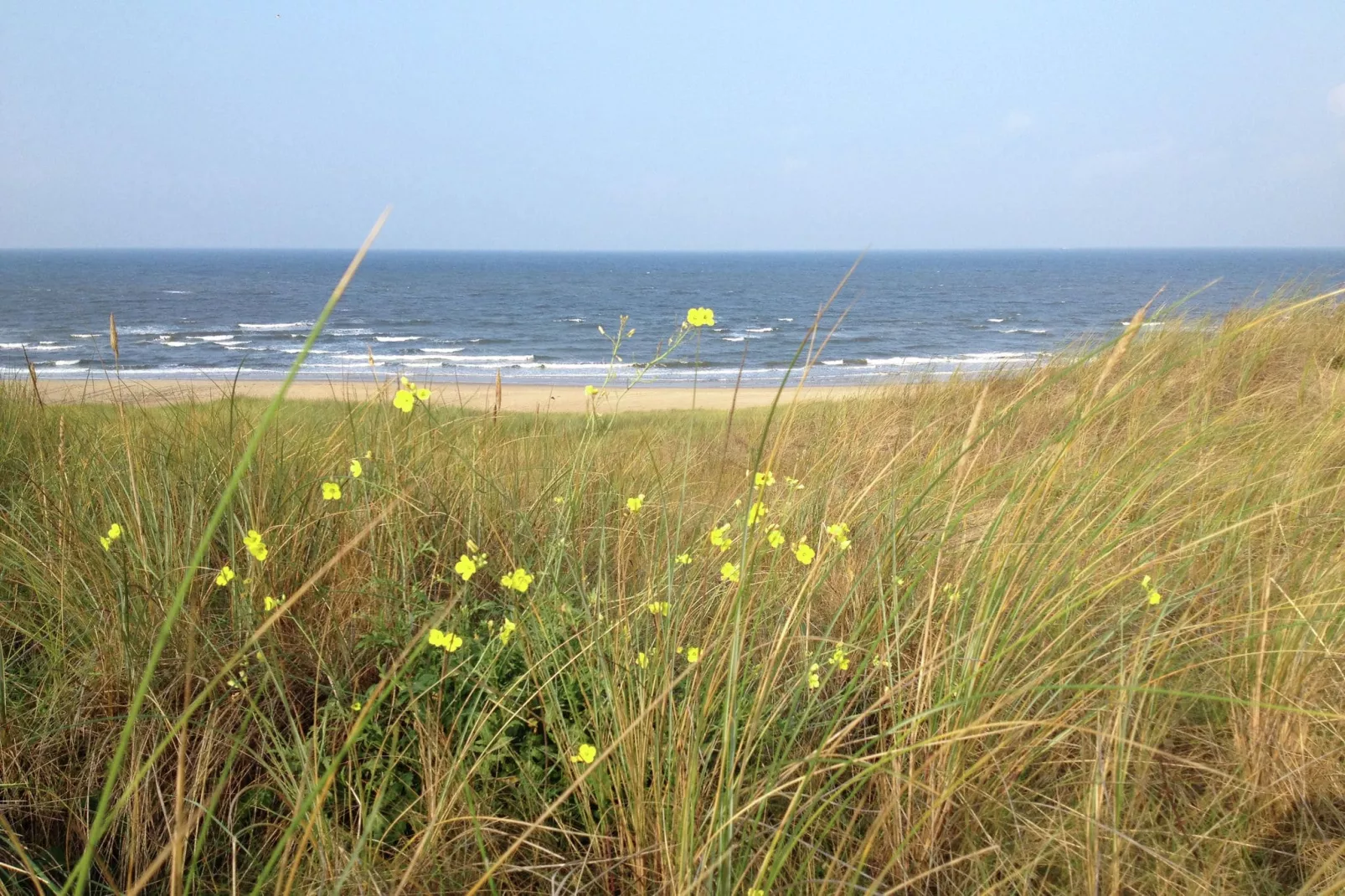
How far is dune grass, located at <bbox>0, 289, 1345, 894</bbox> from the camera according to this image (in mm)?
1295

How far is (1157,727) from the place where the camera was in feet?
5.01

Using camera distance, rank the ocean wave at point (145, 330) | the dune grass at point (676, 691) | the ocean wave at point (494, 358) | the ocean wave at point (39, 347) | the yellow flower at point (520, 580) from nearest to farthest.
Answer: the dune grass at point (676, 691) < the yellow flower at point (520, 580) < the ocean wave at point (39, 347) < the ocean wave at point (494, 358) < the ocean wave at point (145, 330)

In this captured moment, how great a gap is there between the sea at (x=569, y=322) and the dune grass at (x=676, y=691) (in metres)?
0.49

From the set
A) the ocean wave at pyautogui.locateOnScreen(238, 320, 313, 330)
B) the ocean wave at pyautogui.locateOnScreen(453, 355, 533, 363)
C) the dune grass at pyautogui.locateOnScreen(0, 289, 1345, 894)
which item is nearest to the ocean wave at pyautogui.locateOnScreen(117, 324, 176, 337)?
the ocean wave at pyautogui.locateOnScreen(238, 320, 313, 330)

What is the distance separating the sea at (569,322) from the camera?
10492 mm

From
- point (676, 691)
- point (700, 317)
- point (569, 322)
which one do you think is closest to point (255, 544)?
point (676, 691)

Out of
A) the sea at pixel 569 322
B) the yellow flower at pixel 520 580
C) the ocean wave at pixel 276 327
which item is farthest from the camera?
the ocean wave at pixel 276 327

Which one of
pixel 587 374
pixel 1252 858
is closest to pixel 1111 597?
pixel 1252 858

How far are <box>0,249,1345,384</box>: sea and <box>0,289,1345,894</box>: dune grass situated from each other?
0.49 metres

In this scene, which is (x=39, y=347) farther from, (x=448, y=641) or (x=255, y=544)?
(x=448, y=641)

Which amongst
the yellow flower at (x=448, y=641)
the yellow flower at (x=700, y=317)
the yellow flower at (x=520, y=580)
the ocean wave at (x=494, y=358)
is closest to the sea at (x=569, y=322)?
the yellow flower at (x=700, y=317)

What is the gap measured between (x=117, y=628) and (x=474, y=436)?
105cm

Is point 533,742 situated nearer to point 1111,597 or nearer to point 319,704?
point 319,704

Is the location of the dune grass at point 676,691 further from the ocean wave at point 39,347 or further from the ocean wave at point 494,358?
the ocean wave at point 39,347
